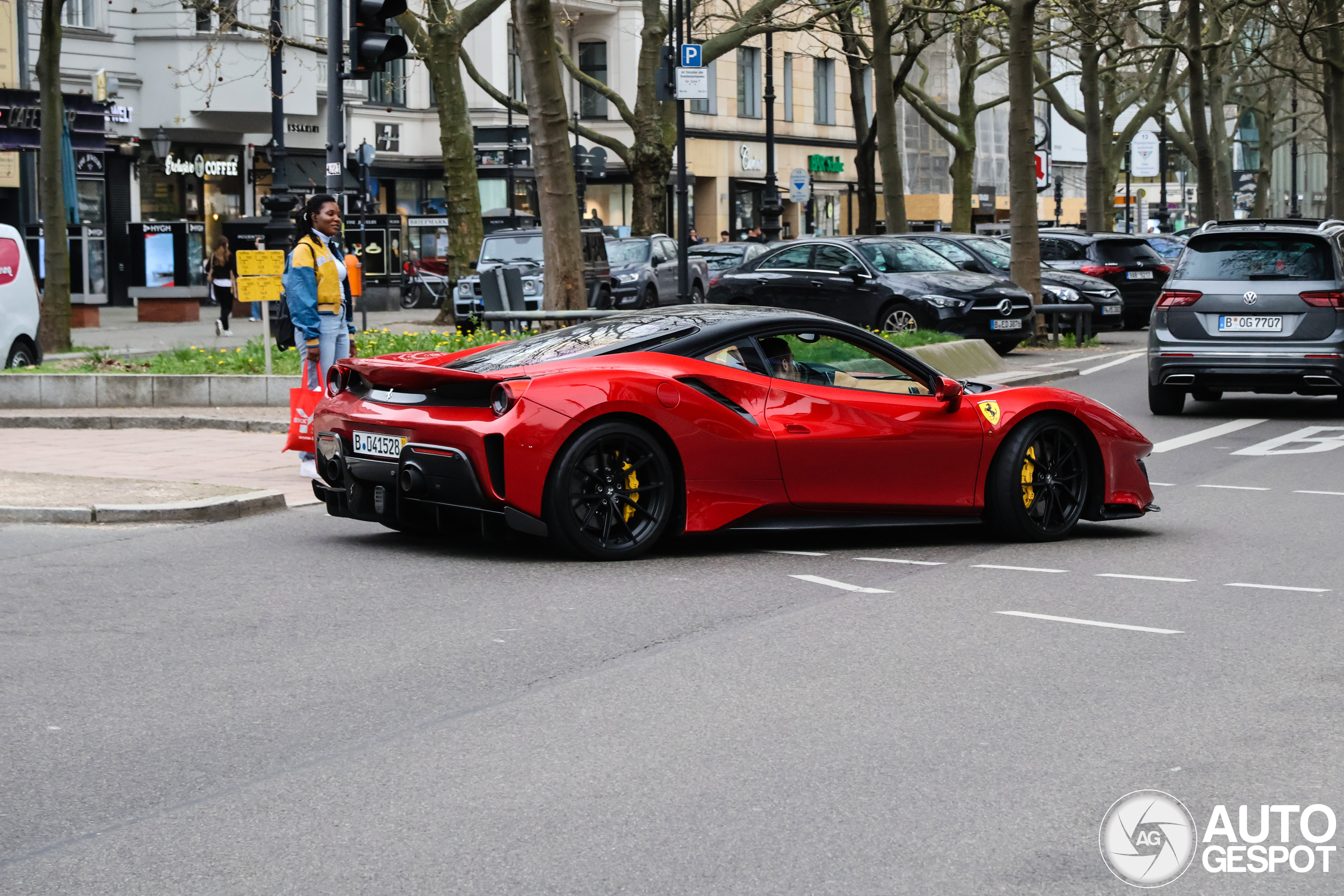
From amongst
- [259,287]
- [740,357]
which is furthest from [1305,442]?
[259,287]

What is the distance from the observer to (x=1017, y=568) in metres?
8.87

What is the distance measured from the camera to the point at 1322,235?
16.4 meters

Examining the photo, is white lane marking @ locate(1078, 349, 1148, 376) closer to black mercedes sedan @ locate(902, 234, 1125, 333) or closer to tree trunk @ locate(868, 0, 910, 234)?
black mercedes sedan @ locate(902, 234, 1125, 333)

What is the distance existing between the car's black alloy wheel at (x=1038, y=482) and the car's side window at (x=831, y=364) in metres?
0.57

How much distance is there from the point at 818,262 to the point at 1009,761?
19.4 m

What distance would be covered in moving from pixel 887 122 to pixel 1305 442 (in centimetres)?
1961

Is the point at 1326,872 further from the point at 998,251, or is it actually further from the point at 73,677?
the point at 998,251

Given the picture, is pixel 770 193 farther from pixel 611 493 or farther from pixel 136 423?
pixel 611 493

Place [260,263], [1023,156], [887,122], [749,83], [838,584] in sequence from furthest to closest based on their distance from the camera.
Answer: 1. [749,83]
2. [887,122]
3. [1023,156]
4. [260,263]
5. [838,584]

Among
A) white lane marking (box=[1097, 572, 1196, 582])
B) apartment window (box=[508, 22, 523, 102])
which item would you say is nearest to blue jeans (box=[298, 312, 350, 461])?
white lane marking (box=[1097, 572, 1196, 582])

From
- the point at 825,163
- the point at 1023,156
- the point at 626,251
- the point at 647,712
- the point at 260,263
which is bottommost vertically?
the point at 647,712

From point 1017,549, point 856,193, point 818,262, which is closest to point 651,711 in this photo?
point 1017,549

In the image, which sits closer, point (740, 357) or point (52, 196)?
point (740, 357)

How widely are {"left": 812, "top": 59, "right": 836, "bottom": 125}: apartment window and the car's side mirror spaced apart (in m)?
64.6
